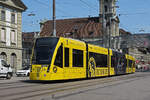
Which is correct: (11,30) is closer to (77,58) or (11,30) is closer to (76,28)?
(77,58)

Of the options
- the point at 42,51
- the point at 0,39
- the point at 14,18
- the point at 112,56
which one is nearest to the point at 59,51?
the point at 42,51

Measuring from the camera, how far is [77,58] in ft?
66.4

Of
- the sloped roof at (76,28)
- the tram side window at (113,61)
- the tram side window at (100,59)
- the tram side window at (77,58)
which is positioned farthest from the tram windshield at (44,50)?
the sloped roof at (76,28)

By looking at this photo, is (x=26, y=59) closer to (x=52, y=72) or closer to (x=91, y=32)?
(x=91, y=32)

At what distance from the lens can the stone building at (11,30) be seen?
4047 cm

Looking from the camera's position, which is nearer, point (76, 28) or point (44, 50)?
point (44, 50)

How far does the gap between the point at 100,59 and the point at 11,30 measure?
20.8 metres

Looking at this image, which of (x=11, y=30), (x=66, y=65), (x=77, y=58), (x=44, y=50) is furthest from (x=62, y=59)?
(x=11, y=30)

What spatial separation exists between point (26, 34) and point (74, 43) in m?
82.4

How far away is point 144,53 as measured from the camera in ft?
426

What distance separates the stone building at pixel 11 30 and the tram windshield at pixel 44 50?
22767 millimetres

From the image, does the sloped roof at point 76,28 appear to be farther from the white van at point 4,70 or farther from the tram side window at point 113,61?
the white van at point 4,70

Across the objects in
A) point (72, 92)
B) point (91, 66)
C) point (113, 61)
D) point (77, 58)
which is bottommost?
point (72, 92)

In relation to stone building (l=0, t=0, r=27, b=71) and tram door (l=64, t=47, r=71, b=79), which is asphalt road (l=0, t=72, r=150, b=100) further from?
stone building (l=0, t=0, r=27, b=71)
